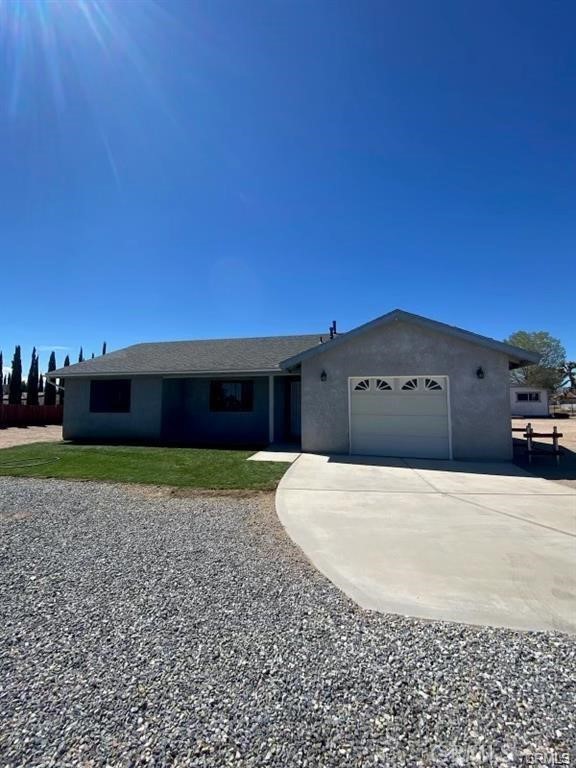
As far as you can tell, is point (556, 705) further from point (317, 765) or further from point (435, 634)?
point (317, 765)

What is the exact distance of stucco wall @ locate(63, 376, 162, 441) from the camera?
14.8 meters

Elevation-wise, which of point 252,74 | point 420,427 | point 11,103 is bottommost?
point 420,427

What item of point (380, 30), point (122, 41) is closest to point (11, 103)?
point (122, 41)

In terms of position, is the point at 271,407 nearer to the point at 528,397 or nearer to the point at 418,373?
the point at 418,373

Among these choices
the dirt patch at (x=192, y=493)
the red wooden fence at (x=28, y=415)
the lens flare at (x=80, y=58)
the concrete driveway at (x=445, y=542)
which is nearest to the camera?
the concrete driveway at (x=445, y=542)

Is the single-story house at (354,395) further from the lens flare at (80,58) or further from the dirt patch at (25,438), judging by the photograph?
the lens flare at (80,58)

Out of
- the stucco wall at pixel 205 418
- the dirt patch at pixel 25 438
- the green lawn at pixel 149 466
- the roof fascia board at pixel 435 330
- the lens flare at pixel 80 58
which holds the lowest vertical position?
the green lawn at pixel 149 466

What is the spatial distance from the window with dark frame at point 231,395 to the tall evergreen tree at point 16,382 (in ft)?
94.0

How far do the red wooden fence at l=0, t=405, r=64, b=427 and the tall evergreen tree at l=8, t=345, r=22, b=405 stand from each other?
8.69 m

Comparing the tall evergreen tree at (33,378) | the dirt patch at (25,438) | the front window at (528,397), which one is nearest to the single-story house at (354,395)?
the dirt patch at (25,438)

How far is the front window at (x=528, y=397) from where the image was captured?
105 feet

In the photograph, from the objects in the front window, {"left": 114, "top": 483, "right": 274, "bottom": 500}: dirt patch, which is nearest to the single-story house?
{"left": 114, "top": 483, "right": 274, "bottom": 500}: dirt patch

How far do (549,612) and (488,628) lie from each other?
0.64 metres

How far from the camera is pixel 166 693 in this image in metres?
2.11
